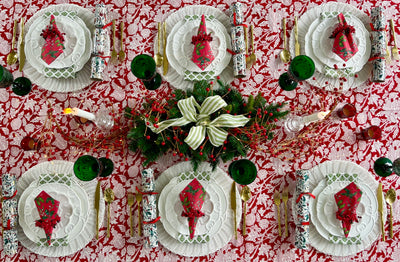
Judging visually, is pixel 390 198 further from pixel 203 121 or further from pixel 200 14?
pixel 200 14

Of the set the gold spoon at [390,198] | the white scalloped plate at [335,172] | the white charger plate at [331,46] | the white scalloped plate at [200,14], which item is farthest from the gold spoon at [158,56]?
the gold spoon at [390,198]

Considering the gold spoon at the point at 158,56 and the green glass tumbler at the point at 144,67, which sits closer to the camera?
the green glass tumbler at the point at 144,67

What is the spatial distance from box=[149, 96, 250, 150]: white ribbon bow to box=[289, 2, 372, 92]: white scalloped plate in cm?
44

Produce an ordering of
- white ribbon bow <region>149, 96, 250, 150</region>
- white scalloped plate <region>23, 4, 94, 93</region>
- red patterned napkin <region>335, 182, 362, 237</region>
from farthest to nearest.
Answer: white scalloped plate <region>23, 4, 94, 93</region>, red patterned napkin <region>335, 182, 362, 237</region>, white ribbon bow <region>149, 96, 250, 150</region>

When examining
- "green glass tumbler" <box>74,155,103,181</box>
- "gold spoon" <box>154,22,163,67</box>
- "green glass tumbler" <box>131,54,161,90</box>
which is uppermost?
"gold spoon" <box>154,22,163,67</box>

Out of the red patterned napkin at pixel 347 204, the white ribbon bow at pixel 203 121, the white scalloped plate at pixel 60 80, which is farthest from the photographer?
the white scalloped plate at pixel 60 80

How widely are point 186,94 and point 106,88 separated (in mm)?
368

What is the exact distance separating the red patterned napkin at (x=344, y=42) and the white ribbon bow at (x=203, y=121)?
1.66 ft

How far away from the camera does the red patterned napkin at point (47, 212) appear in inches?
48.2

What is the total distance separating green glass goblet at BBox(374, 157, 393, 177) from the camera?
4.20 feet

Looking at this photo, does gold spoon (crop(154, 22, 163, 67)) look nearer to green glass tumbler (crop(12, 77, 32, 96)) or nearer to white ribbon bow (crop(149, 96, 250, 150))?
white ribbon bow (crop(149, 96, 250, 150))

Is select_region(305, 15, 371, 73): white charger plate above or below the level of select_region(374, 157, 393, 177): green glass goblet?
above

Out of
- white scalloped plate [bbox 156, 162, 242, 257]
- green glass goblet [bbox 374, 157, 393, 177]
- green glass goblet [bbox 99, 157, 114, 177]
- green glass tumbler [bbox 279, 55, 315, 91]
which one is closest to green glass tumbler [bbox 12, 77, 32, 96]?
green glass goblet [bbox 99, 157, 114, 177]

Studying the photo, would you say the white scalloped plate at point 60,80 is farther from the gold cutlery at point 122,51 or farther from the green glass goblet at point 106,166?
the green glass goblet at point 106,166
